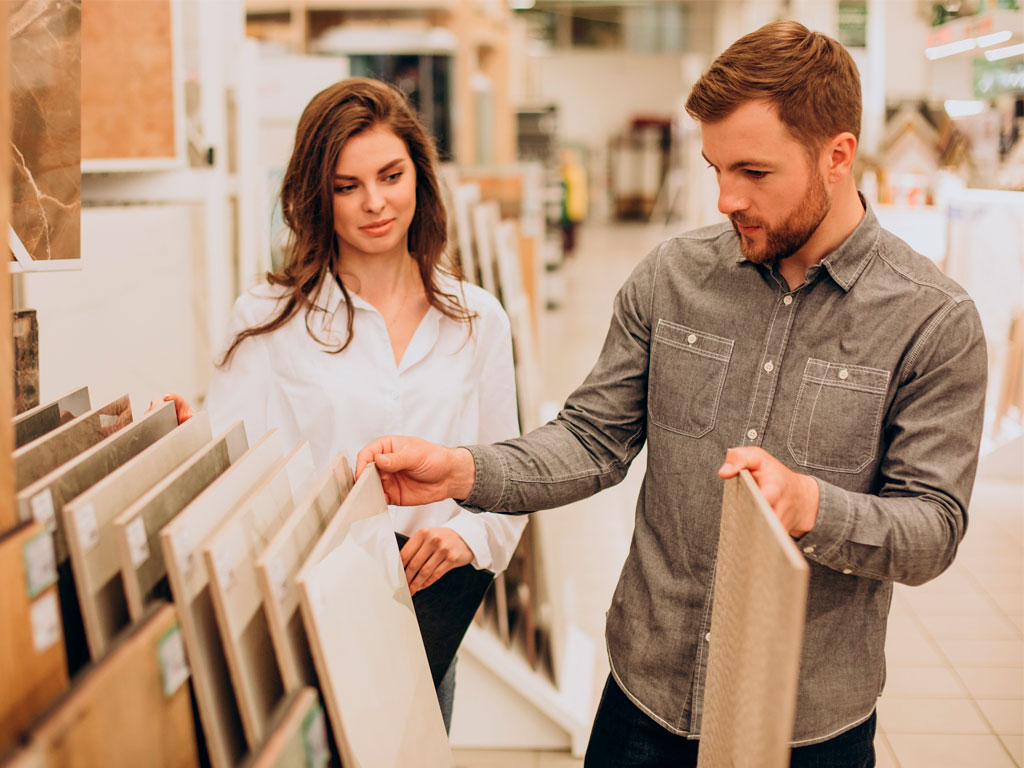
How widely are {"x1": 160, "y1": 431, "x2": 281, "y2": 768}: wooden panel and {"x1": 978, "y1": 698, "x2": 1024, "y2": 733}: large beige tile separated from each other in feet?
9.97

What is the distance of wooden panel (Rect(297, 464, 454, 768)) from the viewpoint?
3.14 ft

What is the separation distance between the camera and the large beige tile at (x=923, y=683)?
3.50 m

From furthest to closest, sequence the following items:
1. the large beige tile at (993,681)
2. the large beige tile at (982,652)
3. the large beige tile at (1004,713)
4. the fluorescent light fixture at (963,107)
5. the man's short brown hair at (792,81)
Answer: the fluorescent light fixture at (963,107)
the large beige tile at (982,652)
the large beige tile at (993,681)
the large beige tile at (1004,713)
the man's short brown hair at (792,81)

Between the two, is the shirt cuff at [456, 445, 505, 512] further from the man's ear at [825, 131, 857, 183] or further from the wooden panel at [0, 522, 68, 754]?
the wooden panel at [0, 522, 68, 754]

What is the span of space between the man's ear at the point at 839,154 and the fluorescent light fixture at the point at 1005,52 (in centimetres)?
382

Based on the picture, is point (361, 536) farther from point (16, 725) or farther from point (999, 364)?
point (999, 364)

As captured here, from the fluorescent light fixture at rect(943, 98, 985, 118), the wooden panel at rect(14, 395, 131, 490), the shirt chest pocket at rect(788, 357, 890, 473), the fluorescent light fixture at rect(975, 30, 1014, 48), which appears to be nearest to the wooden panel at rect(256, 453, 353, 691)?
the wooden panel at rect(14, 395, 131, 490)

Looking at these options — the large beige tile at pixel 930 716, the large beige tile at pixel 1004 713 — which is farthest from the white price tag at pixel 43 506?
the large beige tile at pixel 1004 713

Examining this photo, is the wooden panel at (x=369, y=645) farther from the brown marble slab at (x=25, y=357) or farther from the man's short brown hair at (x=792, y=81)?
the man's short brown hair at (x=792, y=81)

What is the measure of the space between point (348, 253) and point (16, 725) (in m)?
1.33

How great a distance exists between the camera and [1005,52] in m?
4.78

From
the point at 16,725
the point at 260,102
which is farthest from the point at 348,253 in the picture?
the point at 260,102

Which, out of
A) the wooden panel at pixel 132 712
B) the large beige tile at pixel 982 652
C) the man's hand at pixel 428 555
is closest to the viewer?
the wooden panel at pixel 132 712

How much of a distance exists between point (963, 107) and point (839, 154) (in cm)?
510
